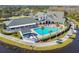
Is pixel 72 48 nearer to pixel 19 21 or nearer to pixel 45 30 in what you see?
pixel 45 30

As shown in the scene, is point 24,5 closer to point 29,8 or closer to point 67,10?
point 29,8

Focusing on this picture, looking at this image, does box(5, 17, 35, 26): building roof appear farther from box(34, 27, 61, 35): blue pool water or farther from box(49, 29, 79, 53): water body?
box(49, 29, 79, 53): water body

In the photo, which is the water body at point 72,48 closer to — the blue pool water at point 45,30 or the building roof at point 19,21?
the blue pool water at point 45,30

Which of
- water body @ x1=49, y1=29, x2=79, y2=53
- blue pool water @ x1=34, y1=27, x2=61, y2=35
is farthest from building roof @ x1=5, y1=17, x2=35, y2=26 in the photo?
water body @ x1=49, y1=29, x2=79, y2=53

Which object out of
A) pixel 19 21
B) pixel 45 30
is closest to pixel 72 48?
pixel 45 30

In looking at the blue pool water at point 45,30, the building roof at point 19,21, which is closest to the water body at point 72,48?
the blue pool water at point 45,30

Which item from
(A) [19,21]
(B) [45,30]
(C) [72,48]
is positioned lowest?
(C) [72,48]

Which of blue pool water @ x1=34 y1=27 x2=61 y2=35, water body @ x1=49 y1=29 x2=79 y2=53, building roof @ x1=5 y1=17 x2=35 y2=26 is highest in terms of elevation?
building roof @ x1=5 y1=17 x2=35 y2=26

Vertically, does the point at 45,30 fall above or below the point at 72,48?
above

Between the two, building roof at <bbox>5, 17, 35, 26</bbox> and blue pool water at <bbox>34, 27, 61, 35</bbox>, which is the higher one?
building roof at <bbox>5, 17, 35, 26</bbox>
